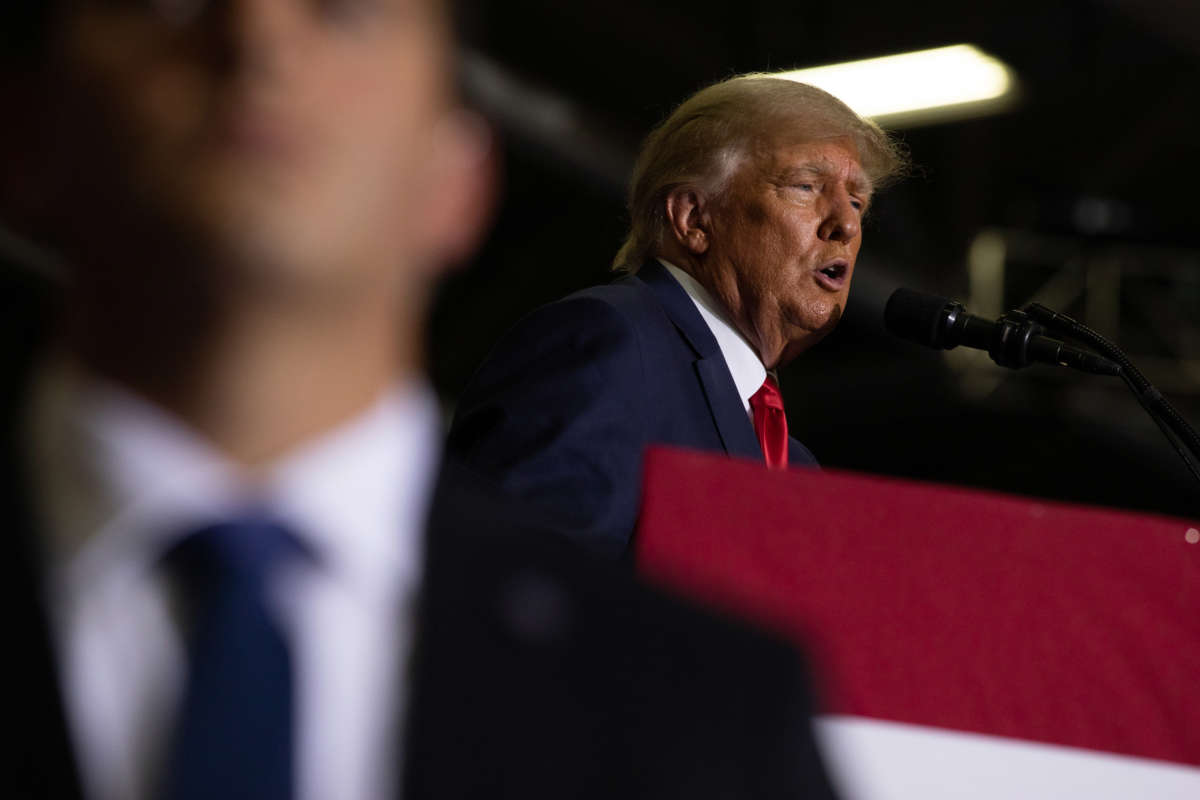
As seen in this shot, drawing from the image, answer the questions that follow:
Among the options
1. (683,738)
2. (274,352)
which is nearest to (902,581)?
(683,738)

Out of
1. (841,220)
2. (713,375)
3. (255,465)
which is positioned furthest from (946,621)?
(841,220)

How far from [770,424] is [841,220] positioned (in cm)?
38

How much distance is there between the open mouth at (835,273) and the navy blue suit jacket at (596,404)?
0.30 m

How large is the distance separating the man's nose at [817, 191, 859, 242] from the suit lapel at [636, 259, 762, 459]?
29 cm

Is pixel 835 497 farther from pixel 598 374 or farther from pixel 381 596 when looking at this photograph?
pixel 381 596

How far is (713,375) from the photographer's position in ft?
5.38

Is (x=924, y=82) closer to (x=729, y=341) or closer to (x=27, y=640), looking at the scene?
(x=729, y=341)

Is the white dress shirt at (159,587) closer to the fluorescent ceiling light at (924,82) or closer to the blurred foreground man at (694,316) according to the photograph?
the blurred foreground man at (694,316)

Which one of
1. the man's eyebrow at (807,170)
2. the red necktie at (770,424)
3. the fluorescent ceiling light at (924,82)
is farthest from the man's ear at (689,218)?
the fluorescent ceiling light at (924,82)

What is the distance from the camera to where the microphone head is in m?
1.52

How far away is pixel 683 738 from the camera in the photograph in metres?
0.59

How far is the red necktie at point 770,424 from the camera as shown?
1.69 meters

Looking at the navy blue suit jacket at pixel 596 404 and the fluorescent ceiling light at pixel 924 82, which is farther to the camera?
the fluorescent ceiling light at pixel 924 82

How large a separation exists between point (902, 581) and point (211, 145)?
79 cm
